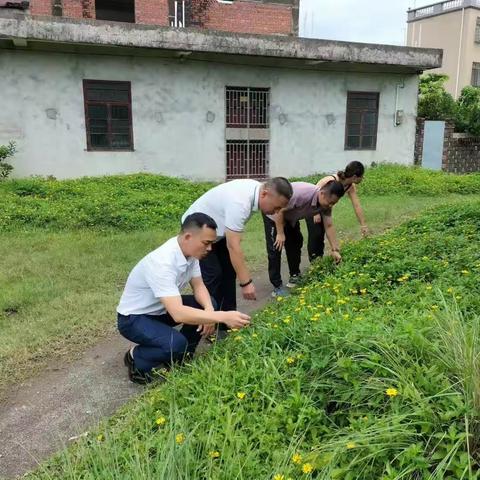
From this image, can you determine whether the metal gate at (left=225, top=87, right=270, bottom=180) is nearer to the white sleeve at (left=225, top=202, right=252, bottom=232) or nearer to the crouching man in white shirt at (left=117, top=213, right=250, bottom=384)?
the white sleeve at (left=225, top=202, right=252, bottom=232)

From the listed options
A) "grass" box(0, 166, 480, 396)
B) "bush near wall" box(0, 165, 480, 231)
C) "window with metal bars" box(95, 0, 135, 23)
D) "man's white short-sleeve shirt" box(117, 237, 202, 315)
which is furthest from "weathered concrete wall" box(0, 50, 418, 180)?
"window with metal bars" box(95, 0, 135, 23)

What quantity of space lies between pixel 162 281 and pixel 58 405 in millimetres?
1085

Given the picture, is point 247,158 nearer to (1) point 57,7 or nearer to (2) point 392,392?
(1) point 57,7

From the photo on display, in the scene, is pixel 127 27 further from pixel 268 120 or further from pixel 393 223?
pixel 393 223

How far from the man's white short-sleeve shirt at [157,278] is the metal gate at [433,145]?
50.6 feet

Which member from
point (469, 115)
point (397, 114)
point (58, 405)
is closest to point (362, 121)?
point (397, 114)

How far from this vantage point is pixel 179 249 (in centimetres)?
354

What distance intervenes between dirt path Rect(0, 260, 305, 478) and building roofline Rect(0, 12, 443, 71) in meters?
9.20

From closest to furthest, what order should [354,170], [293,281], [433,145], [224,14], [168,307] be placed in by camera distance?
[168,307]
[354,170]
[293,281]
[433,145]
[224,14]

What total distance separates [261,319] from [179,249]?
850 millimetres

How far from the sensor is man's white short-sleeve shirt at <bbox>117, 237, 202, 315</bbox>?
11.1 ft

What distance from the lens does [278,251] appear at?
17.9ft

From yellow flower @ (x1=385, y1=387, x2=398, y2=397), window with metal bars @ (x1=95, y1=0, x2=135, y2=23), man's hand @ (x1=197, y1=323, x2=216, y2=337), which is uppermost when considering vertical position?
window with metal bars @ (x1=95, y1=0, x2=135, y2=23)

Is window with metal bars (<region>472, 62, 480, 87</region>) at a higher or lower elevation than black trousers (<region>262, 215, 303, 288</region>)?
higher
